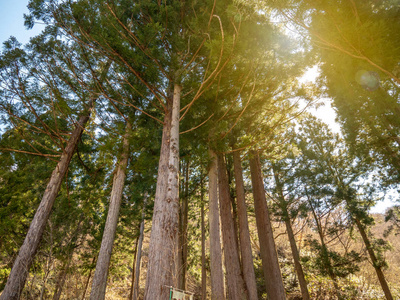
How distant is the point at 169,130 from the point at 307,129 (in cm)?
1056

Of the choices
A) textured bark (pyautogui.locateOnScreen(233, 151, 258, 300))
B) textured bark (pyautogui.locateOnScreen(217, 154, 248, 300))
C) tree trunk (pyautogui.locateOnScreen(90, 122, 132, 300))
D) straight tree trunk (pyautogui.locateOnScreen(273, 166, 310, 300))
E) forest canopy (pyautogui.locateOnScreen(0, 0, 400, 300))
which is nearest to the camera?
forest canopy (pyautogui.locateOnScreen(0, 0, 400, 300))

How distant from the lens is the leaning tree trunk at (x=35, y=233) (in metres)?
4.84

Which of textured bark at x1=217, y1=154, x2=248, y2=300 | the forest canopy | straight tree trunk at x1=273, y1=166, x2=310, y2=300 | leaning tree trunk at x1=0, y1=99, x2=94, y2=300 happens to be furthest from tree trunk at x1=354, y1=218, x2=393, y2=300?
leaning tree trunk at x1=0, y1=99, x2=94, y2=300

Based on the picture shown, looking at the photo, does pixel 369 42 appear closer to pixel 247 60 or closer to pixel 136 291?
pixel 247 60

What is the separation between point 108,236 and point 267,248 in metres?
4.81

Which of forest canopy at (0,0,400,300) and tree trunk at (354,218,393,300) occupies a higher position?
forest canopy at (0,0,400,300)

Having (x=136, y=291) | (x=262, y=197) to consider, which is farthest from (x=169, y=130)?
(x=136, y=291)

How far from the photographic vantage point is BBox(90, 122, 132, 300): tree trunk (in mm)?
4793

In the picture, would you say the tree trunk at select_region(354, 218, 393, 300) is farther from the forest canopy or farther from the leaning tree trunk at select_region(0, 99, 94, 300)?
the leaning tree trunk at select_region(0, 99, 94, 300)

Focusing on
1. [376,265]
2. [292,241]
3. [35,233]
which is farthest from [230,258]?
[376,265]

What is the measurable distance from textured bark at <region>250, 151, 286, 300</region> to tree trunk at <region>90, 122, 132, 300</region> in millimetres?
4173

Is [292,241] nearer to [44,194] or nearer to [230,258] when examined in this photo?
[230,258]

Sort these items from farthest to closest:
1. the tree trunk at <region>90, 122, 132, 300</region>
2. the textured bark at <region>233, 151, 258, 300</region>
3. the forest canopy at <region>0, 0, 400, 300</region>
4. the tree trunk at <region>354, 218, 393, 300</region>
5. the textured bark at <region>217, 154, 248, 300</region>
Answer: the tree trunk at <region>354, 218, 393, 300</region> < the textured bark at <region>233, 151, 258, 300</region> < the textured bark at <region>217, 154, 248, 300</region> < the tree trunk at <region>90, 122, 132, 300</region> < the forest canopy at <region>0, 0, 400, 300</region>

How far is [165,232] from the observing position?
3172 mm
